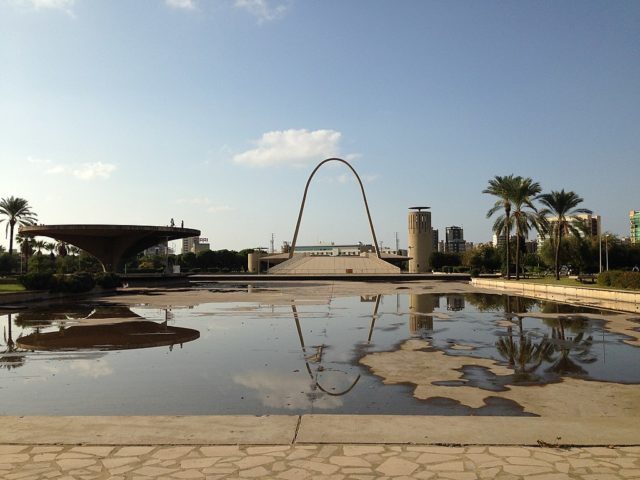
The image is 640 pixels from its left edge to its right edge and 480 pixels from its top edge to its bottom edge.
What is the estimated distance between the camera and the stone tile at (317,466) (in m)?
4.55

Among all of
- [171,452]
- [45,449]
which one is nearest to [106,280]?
[45,449]

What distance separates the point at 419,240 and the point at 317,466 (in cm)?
9422

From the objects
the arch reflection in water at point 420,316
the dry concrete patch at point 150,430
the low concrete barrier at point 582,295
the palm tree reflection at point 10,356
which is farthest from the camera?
the low concrete barrier at point 582,295

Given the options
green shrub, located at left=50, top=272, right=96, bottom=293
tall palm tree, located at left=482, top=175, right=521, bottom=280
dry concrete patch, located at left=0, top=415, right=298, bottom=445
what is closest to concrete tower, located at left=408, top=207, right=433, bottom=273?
tall palm tree, located at left=482, top=175, right=521, bottom=280

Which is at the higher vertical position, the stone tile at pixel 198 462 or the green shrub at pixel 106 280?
the green shrub at pixel 106 280

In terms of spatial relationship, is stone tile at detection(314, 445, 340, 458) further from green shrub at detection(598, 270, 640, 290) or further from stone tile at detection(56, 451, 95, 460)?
green shrub at detection(598, 270, 640, 290)

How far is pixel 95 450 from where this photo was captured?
5062mm

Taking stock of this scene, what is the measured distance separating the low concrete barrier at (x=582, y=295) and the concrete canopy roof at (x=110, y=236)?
34.9 meters

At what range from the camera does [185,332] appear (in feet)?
47.7

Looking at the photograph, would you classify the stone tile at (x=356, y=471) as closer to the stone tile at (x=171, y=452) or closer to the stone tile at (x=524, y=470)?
the stone tile at (x=524, y=470)

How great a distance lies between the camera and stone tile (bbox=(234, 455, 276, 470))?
4.69 meters

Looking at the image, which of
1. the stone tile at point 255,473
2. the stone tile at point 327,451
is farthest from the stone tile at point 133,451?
the stone tile at point 327,451

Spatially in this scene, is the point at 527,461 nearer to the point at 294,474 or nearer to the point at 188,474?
the point at 294,474

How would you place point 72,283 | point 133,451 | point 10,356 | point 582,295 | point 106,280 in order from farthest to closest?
1. point 106,280
2. point 72,283
3. point 582,295
4. point 10,356
5. point 133,451
